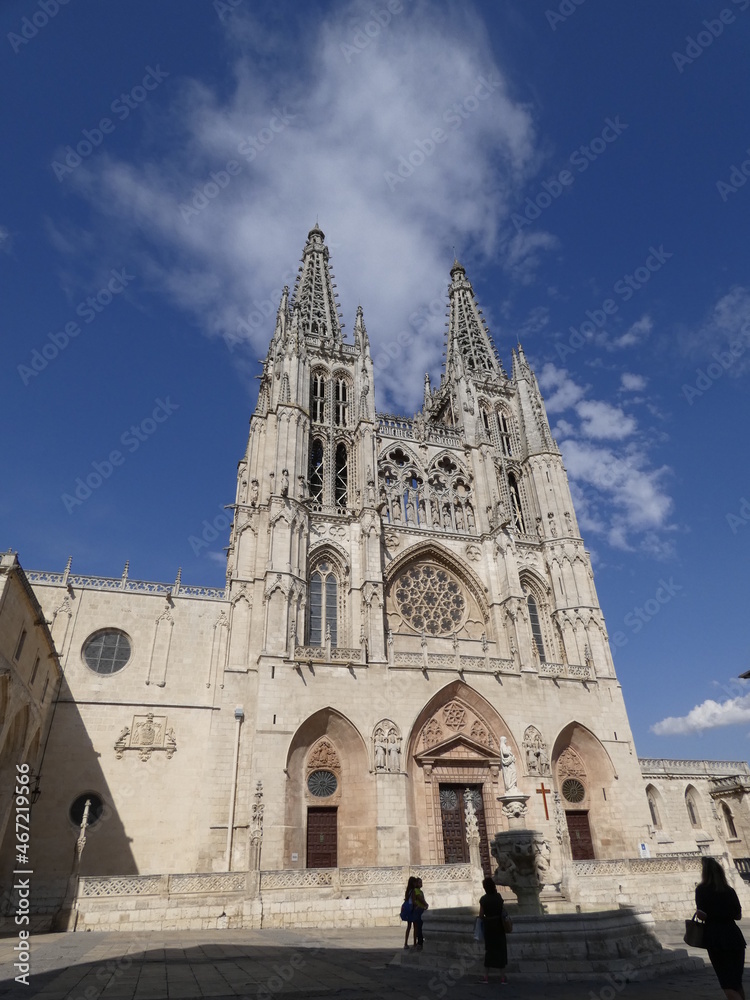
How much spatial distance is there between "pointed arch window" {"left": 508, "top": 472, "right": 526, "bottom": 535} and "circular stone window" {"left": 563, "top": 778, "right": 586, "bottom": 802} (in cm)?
1204

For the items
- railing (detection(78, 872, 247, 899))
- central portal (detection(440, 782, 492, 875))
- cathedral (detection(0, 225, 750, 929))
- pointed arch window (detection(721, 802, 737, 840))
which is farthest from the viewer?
pointed arch window (detection(721, 802, 737, 840))

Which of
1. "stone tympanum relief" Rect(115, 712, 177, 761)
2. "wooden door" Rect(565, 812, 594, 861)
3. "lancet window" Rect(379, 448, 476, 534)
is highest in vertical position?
"lancet window" Rect(379, 448, 476, 534)

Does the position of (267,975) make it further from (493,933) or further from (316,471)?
(316,471)

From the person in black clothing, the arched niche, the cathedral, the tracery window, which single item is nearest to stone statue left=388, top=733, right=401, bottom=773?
the cathedral

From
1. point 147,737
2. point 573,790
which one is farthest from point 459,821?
point 147,737

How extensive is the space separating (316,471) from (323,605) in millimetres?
7338

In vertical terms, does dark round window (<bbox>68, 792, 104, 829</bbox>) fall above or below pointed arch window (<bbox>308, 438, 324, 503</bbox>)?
below

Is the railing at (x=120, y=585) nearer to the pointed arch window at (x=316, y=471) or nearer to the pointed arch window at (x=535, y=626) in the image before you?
the pointed arch window at (x=316, y=471)

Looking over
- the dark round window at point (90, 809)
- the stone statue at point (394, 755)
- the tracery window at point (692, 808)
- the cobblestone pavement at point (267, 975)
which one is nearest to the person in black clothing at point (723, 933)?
the cobblestone pavement at point (267, 975)

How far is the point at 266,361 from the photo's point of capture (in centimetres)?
3478

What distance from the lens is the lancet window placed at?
29734mm

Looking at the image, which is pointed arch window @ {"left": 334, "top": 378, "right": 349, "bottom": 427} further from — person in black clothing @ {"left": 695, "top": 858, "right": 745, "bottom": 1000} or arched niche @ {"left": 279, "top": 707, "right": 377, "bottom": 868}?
person in black clothing @ {"left": 695, "top": 858, "right": 745, "bottom": 1000}

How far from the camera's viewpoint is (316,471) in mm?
29938

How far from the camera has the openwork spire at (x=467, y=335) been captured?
125 feet
